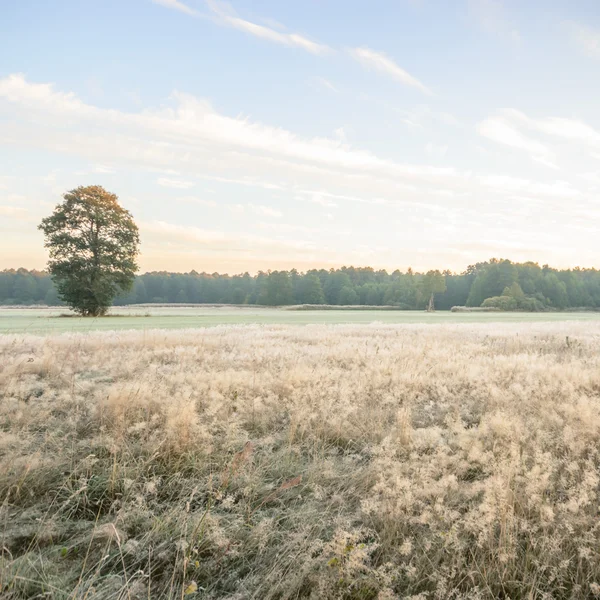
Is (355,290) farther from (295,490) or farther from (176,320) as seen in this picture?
(295,490)

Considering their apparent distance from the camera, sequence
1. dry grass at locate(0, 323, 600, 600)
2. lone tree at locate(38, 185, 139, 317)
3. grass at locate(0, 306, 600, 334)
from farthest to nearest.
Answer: lone tree at locate(38, 185, 139, 317) < grass at locate(0, 306, 600, 334) < dry grass at locate(0, 323, 600, 600)

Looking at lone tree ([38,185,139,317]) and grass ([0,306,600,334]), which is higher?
lone tree ([38,185,139,317])

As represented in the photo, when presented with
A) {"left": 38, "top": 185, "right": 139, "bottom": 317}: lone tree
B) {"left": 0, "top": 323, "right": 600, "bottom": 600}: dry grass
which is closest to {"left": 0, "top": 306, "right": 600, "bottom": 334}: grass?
{"left": 38, "top": 185, "right": 139, "bottom": 317}: lone tree

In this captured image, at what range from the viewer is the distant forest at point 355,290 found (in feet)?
296

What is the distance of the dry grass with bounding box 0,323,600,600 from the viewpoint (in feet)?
9.23

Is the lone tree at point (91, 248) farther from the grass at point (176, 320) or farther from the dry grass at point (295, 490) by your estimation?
the dry grass at point (295, 490)

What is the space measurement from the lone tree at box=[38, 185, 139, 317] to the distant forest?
172 feet

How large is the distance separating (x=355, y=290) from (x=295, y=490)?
11201 cm

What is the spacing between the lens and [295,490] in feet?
12.8

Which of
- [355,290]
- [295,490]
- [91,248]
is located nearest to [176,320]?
[91,248]

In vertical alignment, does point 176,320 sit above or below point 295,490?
above

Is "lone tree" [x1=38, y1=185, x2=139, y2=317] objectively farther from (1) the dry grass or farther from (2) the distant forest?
(2) the distant forest

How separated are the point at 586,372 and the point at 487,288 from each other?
10403cm

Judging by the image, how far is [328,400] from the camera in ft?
20.3
